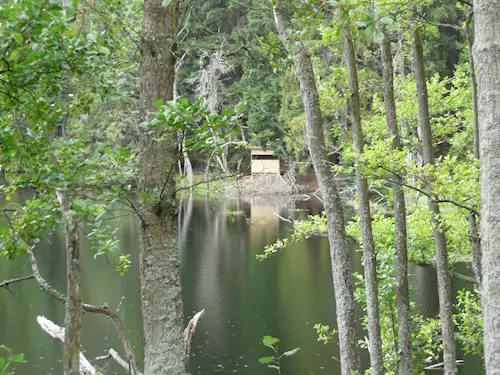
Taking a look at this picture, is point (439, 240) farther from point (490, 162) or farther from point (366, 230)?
point (490, 162)

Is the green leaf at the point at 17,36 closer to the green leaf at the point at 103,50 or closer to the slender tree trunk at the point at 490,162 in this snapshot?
the green leaf at the point at 103,50

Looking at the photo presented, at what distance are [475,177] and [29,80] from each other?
4.97 meters

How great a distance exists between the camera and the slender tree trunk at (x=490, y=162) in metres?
1.93

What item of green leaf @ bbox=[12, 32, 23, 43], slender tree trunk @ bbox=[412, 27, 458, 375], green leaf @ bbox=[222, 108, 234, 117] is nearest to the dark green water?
slender tree trunk @ bbox=[412, 27, 458, 375]

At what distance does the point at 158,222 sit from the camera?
9.65ft

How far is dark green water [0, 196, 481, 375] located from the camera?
11625mm

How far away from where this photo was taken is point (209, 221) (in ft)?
88.2

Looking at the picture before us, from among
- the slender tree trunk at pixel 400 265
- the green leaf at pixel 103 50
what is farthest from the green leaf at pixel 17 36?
the slender tree trunk at pixel 400 265

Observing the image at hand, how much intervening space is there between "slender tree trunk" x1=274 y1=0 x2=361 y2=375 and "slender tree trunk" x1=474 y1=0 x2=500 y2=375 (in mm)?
3778

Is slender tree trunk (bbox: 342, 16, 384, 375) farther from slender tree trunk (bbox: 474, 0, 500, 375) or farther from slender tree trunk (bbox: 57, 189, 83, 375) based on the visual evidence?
slender tree trunk (bbox: 474, 0, 500, 375)

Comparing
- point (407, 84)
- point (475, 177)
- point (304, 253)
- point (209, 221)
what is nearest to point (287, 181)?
point (209, 221)

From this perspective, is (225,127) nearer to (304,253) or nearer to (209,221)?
(304,253)

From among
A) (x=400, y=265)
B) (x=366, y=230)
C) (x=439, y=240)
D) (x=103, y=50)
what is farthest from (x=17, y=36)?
A: (x=439, y=240)

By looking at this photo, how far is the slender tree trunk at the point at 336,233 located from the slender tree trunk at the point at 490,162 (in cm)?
378
